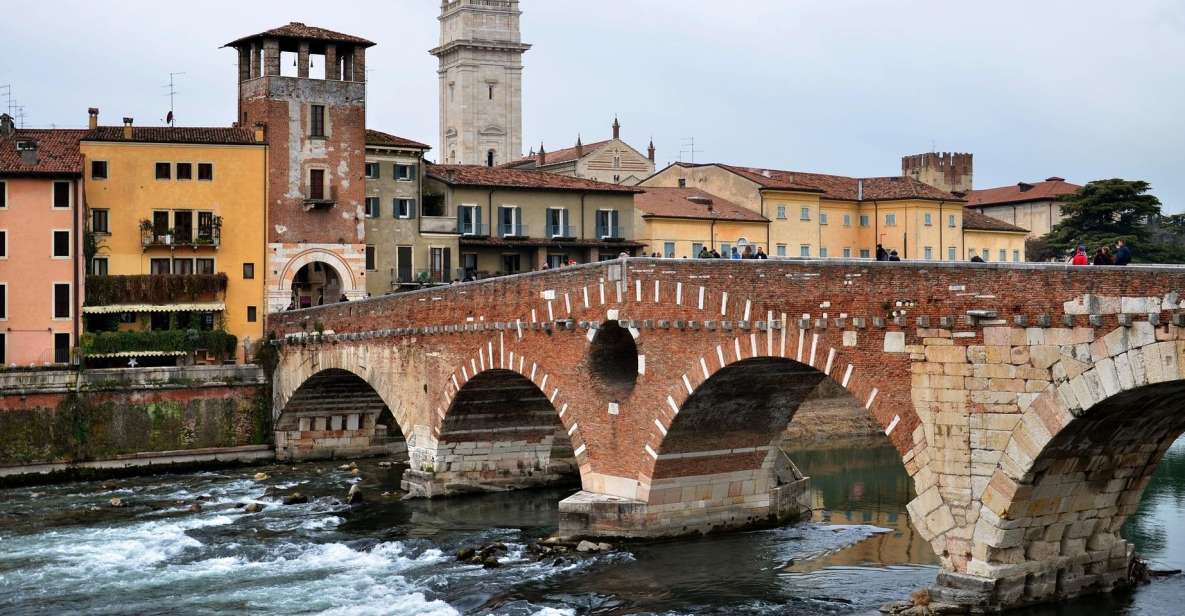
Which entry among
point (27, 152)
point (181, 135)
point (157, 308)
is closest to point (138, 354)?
point (157, 308)

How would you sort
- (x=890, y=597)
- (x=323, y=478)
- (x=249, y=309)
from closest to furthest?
(x=890, y=597)
(x=323, y=478)
(x=249, y=309)

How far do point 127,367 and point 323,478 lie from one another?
9789 millimetres

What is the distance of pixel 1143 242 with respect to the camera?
5747cm

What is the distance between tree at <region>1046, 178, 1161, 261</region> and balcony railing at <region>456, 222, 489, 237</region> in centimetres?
2306

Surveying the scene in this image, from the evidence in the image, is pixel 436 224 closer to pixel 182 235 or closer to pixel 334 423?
pixel 182 235

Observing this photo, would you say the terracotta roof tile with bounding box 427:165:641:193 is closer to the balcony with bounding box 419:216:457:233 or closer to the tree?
the balcony with bounding box 419:216:457:233

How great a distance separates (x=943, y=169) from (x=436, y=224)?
3897 centimetres

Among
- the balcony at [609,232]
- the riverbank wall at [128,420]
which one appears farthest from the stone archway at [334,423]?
the balcony at [609,232]

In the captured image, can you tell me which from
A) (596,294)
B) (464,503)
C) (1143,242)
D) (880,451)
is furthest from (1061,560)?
(1143,242)

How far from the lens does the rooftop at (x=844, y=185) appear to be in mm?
63469

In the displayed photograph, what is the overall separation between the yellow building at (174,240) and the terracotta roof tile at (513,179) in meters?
8.07

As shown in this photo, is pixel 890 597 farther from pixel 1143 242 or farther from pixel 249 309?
pixel 1143 242

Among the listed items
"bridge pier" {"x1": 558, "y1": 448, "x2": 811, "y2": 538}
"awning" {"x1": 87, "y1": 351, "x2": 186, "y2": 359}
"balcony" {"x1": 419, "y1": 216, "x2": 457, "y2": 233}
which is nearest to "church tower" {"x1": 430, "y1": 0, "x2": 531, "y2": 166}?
"balcony" {"x1": 419, "y1": 216, "x2": 457, "y2": 233}

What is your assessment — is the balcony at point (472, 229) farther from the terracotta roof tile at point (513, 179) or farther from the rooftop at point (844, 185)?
the rooftop at point (844, 185)
